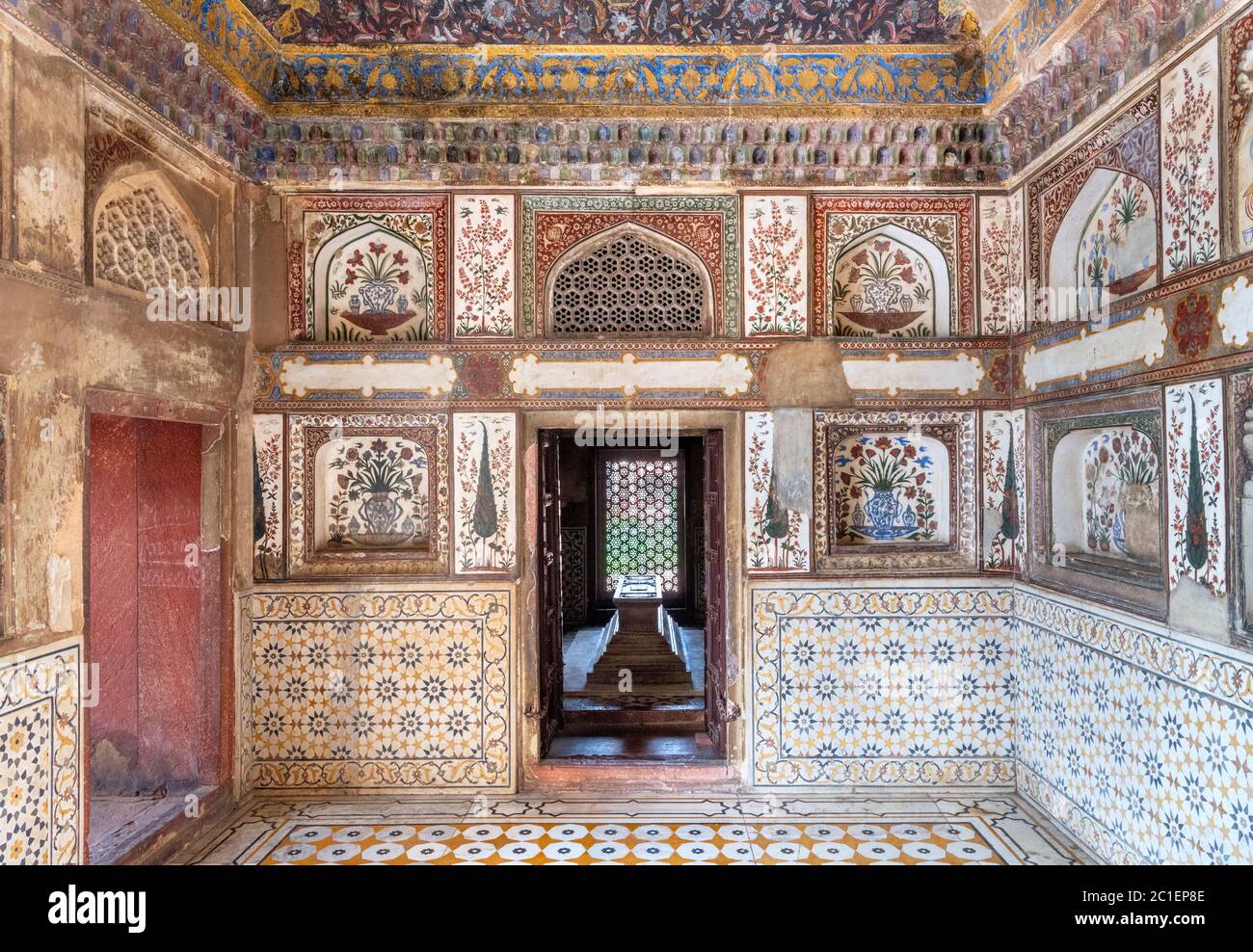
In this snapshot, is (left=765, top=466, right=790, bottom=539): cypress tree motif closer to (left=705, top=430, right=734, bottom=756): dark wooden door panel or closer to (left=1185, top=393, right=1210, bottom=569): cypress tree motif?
(left=705, top=430, right=734, bottom=756): dark wooden door panel

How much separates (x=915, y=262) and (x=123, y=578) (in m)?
4.64

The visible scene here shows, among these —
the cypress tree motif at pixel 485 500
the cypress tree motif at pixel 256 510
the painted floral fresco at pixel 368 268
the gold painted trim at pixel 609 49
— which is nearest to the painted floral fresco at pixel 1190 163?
the gold painted trim at pixel 609 49

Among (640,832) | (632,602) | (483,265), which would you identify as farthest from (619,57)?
(632,602)

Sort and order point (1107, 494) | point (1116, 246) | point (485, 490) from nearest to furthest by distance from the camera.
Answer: point (1116, 246) → point (1107, 494) → point (485, 490)

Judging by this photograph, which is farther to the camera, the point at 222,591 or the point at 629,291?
the point at 629,291

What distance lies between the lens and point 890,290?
14.9 ft

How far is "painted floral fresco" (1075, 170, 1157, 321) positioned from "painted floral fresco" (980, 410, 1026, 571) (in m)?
0.78

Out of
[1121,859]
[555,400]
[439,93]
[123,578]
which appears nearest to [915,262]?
[555,400]

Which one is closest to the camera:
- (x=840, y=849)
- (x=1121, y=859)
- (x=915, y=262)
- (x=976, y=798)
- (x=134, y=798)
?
(x=1121, y=859)

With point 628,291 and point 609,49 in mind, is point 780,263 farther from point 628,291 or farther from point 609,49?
point 609,49

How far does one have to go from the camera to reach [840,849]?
368cm

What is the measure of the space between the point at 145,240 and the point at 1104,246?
4500 millimetres

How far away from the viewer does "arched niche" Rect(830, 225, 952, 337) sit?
4477 millimetres

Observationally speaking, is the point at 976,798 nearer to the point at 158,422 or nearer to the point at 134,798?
the point at 134,798
